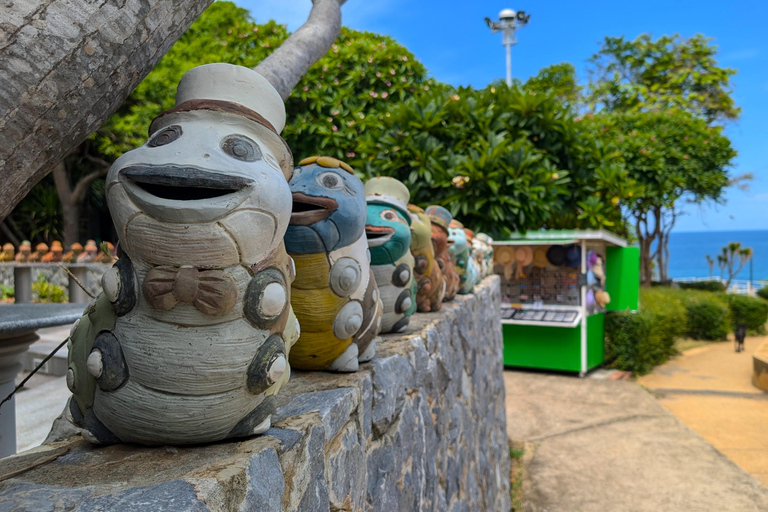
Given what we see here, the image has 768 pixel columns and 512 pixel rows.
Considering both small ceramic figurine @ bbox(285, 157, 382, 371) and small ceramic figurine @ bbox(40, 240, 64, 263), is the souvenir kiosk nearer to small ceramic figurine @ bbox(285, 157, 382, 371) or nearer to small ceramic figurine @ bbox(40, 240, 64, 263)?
small ceramic figurine @ bbox(285, 157, 382, 371)

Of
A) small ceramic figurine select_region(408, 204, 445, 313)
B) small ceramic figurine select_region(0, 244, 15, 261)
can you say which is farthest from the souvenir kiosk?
small ceramic figurine select_region(0, 244, 15, 261)

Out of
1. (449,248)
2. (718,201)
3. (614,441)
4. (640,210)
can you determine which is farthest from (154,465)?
(718,201)

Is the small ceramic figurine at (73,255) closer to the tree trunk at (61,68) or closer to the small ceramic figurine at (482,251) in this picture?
the small ceramic figurine at (482,251)

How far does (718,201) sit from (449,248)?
1519 centimetres

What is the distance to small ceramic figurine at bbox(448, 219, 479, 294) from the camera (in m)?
3.87

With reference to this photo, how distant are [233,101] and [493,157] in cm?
526

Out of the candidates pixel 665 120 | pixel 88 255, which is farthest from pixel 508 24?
pixel 88 255

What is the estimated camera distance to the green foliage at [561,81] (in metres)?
18.3

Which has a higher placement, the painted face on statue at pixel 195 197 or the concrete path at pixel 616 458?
the painted face on statue at pixel 195 197

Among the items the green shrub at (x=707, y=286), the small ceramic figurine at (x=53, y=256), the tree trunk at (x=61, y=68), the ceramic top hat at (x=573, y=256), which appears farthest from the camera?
the green shrub at (x=707, y=286)

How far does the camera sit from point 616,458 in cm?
529

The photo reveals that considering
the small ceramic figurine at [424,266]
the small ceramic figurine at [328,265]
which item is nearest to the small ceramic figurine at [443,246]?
the small ceramic figurine at [424,266]

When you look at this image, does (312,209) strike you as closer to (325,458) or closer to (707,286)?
(325,458)

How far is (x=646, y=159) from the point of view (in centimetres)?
1338
